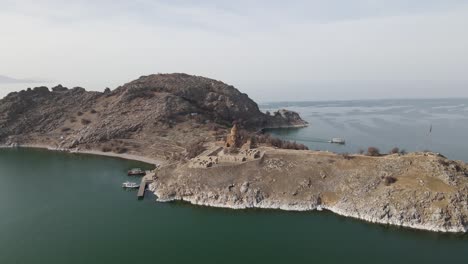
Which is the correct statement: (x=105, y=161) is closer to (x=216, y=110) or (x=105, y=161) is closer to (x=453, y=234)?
(x=216, y=110)

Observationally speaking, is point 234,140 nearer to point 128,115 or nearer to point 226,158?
point 226,158

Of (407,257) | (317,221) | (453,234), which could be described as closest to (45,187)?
(317,221)

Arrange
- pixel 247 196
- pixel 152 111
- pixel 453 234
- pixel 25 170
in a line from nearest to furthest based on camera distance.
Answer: pixel 453 234 → pixel 247 196 → pixel 25 170 → pixel 152 111

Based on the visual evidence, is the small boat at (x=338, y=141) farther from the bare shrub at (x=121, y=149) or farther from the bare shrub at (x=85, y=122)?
the bare shrub at (x=85, y=122)

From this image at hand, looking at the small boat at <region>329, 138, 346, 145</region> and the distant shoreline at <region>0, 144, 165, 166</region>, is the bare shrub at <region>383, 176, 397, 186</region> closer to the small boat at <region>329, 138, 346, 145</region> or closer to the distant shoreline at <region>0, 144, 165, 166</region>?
the distant shoreline at <region>0, 144, 165, 166</region>

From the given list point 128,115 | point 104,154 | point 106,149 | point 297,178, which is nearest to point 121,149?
point 104,154

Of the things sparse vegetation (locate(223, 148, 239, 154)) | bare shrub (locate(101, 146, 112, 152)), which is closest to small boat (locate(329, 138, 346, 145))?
sparse vegetation (locate(223, 148, 239, 154))
